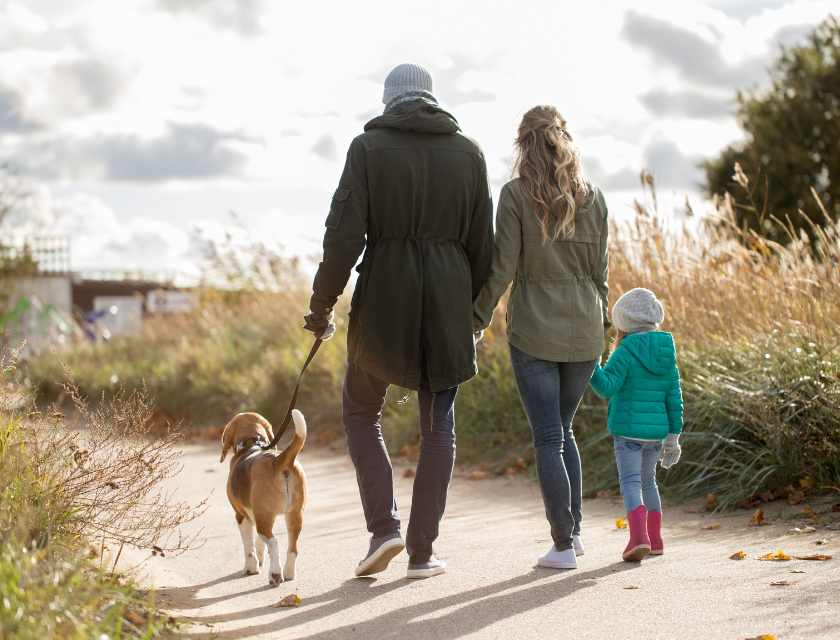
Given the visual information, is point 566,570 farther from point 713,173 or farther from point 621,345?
point 713,173

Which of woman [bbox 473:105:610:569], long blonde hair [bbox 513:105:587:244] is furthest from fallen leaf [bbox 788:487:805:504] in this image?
long blonde hair [bbox 513:105:587:244]

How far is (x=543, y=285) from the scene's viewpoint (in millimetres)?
3771

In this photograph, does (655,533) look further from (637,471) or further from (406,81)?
(406,81)

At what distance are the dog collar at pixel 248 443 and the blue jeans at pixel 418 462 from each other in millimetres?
536

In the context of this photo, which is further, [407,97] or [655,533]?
[655,533]

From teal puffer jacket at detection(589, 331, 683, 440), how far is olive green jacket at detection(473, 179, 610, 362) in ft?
0.46

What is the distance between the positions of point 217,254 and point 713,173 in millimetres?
20471

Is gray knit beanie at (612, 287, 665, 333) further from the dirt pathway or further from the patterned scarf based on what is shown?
the patterned scarf

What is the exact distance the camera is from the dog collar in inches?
155

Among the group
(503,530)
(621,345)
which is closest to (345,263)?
(621,345)

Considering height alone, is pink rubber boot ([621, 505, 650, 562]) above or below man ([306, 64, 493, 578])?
below

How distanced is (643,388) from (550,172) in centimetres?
114

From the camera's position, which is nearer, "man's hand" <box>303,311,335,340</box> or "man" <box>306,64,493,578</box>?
"man" <box>306,64,493,578</box>

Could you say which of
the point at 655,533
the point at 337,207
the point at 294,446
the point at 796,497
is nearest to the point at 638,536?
the point at 655,533
